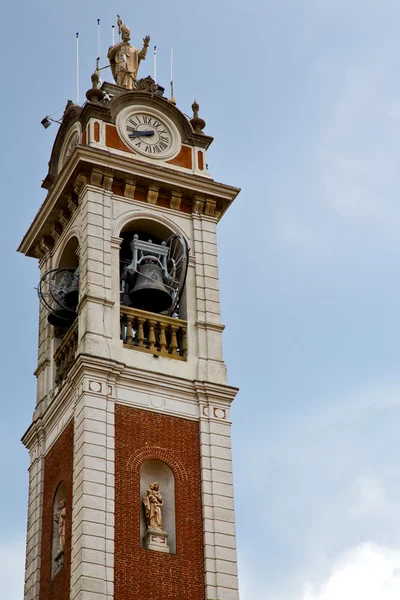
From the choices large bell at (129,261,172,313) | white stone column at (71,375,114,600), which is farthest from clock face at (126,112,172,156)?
white stone column at (71,375,114,600)

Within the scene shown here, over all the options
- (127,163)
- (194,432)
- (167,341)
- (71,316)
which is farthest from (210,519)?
(127,163)

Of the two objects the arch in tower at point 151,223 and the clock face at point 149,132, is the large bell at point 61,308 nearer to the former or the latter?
the arch in tower at point 151,223

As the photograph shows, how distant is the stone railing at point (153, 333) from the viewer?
1412 inches

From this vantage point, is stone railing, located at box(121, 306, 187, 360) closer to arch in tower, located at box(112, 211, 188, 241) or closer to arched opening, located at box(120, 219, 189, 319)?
arched opening, located at box(120, 219, 189, 319)

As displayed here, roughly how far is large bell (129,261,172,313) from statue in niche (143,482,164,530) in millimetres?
5758

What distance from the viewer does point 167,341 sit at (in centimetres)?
3644

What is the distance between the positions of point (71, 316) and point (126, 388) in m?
4.09

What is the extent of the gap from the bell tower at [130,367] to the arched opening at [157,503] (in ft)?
0.11

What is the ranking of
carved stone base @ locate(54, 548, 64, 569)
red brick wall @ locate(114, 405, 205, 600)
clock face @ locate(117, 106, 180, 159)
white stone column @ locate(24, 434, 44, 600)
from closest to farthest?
red brick wall @ locate(114, 405, 205, 600), carved stone base @ locate(54, 548, 64, 569), white stone column @ locate(24, 434, 44, 600), clock face @ locate(117, 106, 180, 159)

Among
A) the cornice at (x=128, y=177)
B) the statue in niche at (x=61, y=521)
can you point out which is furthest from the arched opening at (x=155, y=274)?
the statue in niche at (x=61, y=521)

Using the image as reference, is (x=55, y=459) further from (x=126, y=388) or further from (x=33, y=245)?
(x=33, y=245)

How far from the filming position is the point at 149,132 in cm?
3984

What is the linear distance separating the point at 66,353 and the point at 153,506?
19.4 feet

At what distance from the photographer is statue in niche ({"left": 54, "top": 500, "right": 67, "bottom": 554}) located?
33219 millimetres
